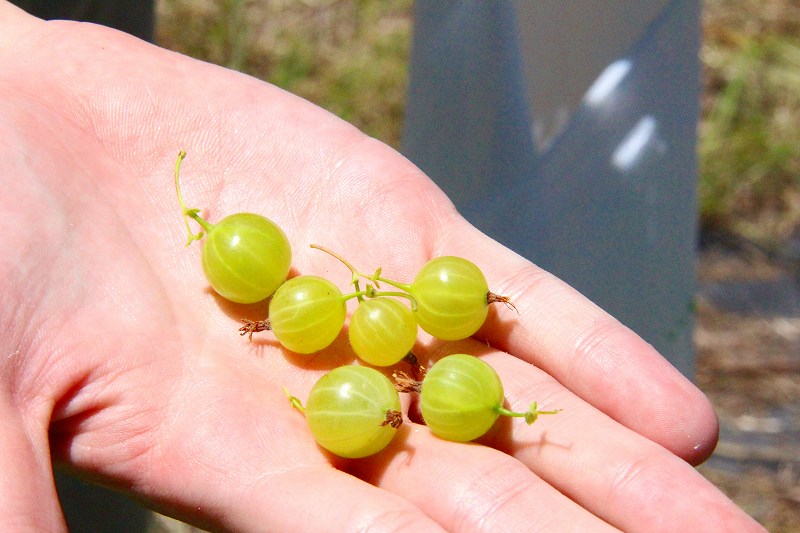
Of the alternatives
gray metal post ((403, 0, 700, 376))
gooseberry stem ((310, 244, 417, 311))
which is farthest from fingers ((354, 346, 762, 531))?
gray metal post ((403, 0, 700, 376))

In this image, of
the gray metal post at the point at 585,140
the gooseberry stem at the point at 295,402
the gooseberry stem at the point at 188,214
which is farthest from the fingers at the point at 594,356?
the gray metal post at the point at 585,140

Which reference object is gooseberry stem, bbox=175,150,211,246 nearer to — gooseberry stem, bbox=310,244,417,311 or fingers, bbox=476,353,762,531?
gooseberry stem, bbox=310,244,417,311

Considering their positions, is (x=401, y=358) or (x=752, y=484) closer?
(x=401, y=358)

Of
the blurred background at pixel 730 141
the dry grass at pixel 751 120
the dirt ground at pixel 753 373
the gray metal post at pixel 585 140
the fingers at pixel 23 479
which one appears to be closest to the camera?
the fingers at pixel 23 479

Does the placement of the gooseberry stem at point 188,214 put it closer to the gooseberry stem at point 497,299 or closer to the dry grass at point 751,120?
the gooseberry stem at point 497,299

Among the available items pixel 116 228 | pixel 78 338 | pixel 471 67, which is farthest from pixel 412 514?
pixel 471 67

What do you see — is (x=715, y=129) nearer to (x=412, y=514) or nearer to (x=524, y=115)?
(x=524, y=115)

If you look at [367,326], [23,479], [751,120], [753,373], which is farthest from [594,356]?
[751,120]
